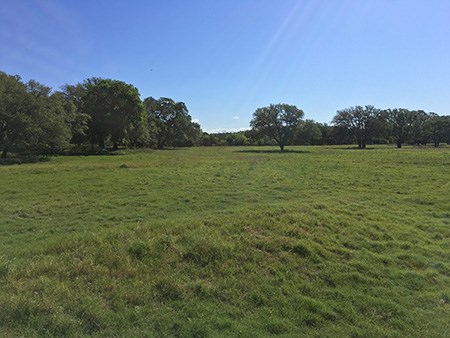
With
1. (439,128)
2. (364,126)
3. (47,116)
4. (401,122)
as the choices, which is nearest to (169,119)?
(47,116)

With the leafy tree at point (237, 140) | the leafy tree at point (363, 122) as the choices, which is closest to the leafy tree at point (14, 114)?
the leafy tree at point (363, 122)

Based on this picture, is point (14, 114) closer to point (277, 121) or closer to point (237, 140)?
point (277, 121)

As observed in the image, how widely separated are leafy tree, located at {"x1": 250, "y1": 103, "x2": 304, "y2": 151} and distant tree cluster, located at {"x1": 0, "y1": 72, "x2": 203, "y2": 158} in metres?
24.4

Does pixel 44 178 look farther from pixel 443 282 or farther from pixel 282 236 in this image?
pixel 443 282

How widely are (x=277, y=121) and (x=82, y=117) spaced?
154 feet

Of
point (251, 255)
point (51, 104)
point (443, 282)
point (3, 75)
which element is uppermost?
point (3, 75)

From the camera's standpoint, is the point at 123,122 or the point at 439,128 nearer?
the point at 123,122

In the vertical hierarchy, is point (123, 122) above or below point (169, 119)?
below

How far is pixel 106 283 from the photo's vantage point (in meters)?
6.07

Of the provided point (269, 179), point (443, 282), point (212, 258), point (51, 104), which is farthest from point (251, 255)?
point (51, 104)

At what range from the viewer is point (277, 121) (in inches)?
3211

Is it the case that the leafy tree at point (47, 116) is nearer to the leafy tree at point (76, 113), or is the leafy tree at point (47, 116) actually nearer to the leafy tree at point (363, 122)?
the leafy tree at point (76, 113)

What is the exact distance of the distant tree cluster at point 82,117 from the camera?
137ft

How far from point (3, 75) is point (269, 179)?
41320 millimetres
